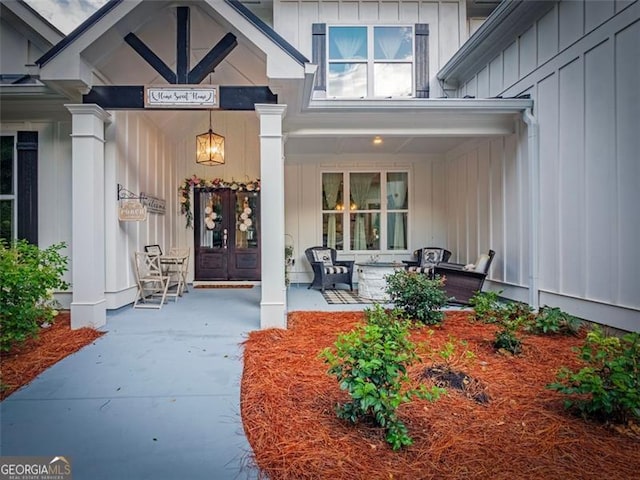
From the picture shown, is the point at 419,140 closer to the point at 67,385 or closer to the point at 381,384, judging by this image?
the point at 381,384

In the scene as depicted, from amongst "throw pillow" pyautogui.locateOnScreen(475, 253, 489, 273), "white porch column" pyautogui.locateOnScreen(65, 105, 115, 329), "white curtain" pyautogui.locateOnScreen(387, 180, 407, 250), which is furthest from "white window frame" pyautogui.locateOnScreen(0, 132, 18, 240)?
"throw pillow" pyautogui.locateOnScreen(475, 253, 489, 273)

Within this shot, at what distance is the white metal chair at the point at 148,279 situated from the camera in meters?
5.21

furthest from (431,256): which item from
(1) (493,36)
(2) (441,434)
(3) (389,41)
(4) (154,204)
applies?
(2) (441,434)

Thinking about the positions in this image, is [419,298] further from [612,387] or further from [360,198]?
[360,198]

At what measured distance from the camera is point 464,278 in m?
5.57

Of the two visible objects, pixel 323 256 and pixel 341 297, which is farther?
pixel 323 256

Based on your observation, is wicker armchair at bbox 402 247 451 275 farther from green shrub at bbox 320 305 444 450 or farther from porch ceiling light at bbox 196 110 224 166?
green shrub at bbox 320 305 444 450

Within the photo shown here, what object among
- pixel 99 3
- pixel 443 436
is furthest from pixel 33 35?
pixel 443 436

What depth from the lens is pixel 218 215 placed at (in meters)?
7.88

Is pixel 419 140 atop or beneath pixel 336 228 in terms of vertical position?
atop

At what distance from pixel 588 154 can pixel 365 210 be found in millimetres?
4499

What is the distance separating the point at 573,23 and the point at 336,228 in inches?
208

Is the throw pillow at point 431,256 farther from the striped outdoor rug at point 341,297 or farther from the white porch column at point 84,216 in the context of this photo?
the white porch column at point 84,216

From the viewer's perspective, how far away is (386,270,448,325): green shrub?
4.33 m
